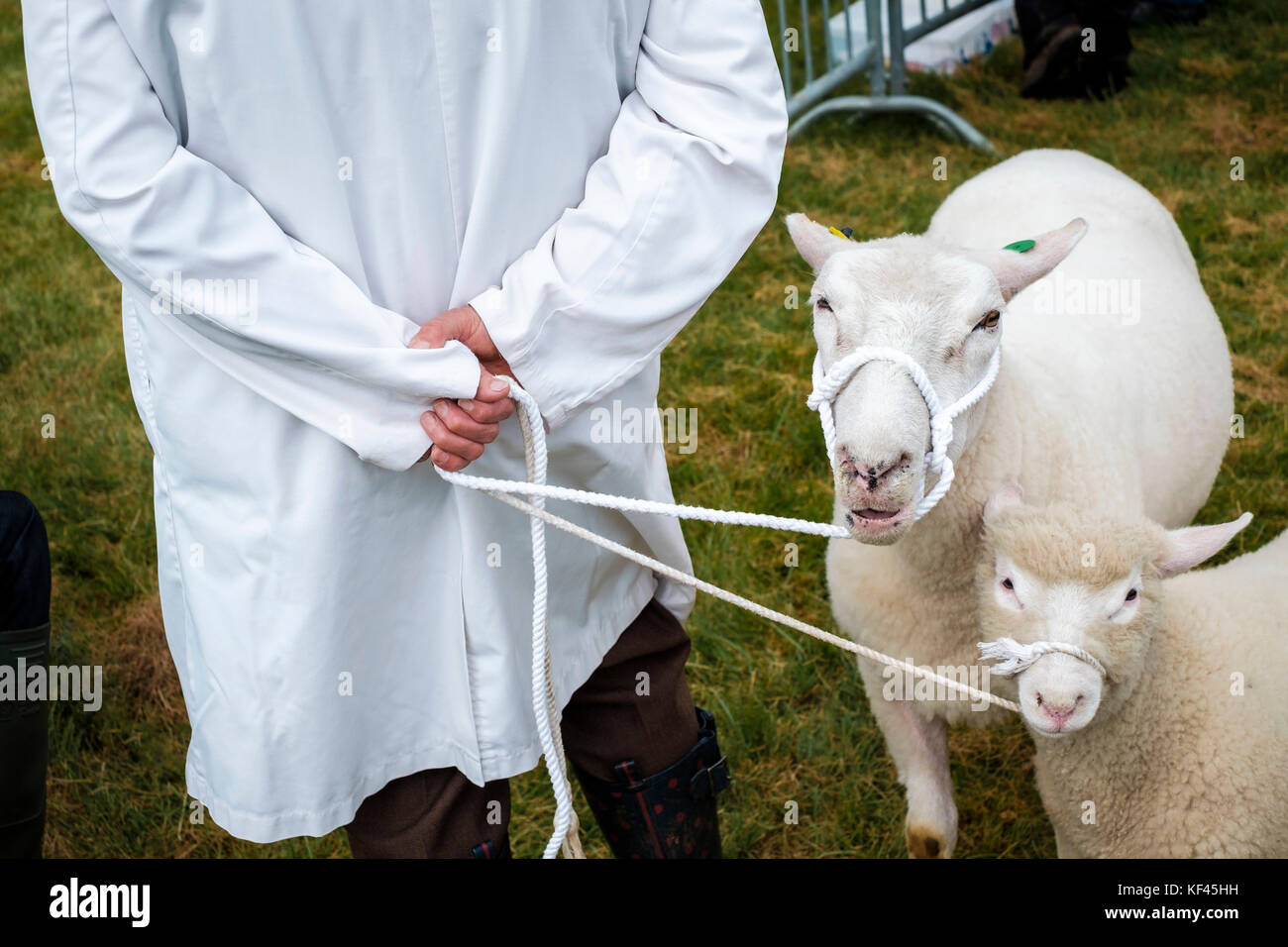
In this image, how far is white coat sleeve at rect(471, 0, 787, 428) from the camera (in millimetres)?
1692

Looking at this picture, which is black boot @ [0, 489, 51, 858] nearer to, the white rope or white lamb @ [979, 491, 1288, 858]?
the white rope

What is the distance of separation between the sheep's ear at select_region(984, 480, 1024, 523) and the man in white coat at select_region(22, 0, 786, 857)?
691mm

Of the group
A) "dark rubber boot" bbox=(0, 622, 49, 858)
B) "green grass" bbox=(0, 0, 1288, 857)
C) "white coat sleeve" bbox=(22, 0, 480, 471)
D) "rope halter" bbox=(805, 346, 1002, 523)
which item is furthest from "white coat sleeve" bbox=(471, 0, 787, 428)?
"green grass" bbox=(0, 0, 1288, 857)

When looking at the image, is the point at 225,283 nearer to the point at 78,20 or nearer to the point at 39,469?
the point at 78,20

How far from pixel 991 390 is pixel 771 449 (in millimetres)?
1790

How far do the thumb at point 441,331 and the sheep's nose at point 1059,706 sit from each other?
1.05 metres

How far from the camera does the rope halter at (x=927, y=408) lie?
190 centimetres

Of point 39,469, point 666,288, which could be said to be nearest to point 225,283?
point 666,288

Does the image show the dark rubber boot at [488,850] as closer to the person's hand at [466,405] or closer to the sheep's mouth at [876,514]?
the person's hand at [466,405]

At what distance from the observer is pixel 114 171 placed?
4.93 feet

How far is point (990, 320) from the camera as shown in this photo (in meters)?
2.09

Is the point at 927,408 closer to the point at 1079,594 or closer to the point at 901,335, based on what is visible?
the point at 901,335
